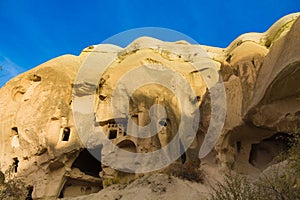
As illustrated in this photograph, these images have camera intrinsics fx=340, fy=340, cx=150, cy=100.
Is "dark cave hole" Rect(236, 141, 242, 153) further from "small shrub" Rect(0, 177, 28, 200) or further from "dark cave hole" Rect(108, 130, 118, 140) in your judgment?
"small shrub" Rect(0, 177, 28, 200)

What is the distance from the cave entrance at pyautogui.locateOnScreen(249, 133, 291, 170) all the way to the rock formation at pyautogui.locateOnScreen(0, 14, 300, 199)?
0.04 metres

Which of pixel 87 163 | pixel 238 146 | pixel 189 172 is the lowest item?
pixel 189 172

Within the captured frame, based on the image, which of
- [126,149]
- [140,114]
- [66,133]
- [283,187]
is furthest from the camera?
[66,133]

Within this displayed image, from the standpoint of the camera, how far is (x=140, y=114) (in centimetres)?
1698

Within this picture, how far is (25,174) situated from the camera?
712 inches

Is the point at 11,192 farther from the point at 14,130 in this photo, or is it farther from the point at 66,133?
the point at 14,130

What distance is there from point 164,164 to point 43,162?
6913mm

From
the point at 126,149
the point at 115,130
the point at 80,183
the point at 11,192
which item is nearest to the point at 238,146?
the point at 126,149

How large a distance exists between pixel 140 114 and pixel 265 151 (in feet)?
20.1

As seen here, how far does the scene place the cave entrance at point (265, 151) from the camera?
48.1 ft

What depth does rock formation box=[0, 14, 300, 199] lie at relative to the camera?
42.4 ft

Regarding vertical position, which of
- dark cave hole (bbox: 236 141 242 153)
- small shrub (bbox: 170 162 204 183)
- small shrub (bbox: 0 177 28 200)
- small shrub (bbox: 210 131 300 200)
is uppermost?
dark cave hole (bbox: 236 141 242 153)

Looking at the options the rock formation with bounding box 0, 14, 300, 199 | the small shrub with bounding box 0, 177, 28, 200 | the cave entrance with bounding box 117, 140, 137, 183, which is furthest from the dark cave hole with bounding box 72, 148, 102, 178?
the small shrub with bounding box 0, 177, 28, 200

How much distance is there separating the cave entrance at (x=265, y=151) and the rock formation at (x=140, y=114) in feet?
0.14
